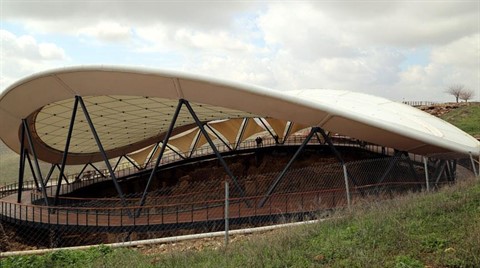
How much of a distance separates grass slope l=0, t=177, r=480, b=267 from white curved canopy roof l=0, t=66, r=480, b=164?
213 inches

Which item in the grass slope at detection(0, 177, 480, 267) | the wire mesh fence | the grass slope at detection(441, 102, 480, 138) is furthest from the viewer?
the grass slope at detection(441, 102, 480, 138)

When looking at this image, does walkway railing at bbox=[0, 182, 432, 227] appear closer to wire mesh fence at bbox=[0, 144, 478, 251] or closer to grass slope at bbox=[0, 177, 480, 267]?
wire mesh fence at bbox=[0, 144, 478, 251]

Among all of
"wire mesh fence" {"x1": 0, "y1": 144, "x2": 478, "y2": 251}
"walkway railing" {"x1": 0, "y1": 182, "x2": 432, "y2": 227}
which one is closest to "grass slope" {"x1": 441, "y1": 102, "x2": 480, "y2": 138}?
"wire mesh fence" {"x1": 0, "y1": 144, "x2": 478, "y2": 251}

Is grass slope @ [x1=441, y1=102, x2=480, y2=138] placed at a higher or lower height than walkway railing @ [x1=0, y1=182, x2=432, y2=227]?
higher

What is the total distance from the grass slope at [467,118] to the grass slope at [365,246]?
30.0 metres

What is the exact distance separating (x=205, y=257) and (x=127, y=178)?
23.0 metres

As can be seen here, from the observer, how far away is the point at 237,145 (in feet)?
94.5

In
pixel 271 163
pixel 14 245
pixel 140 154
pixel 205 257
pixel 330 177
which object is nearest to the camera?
pixel 205 257

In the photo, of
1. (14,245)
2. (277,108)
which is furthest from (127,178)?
(277,108)

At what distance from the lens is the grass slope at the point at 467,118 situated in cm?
3578

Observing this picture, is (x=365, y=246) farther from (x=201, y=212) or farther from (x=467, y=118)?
(x=467, y=118)

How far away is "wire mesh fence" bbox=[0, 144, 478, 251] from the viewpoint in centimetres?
1321

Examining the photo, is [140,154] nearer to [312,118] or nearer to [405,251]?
[312,118]

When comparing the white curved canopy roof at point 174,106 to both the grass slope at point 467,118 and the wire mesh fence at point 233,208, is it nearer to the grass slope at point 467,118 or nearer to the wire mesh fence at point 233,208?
the wire mesh fence at point 233,208
